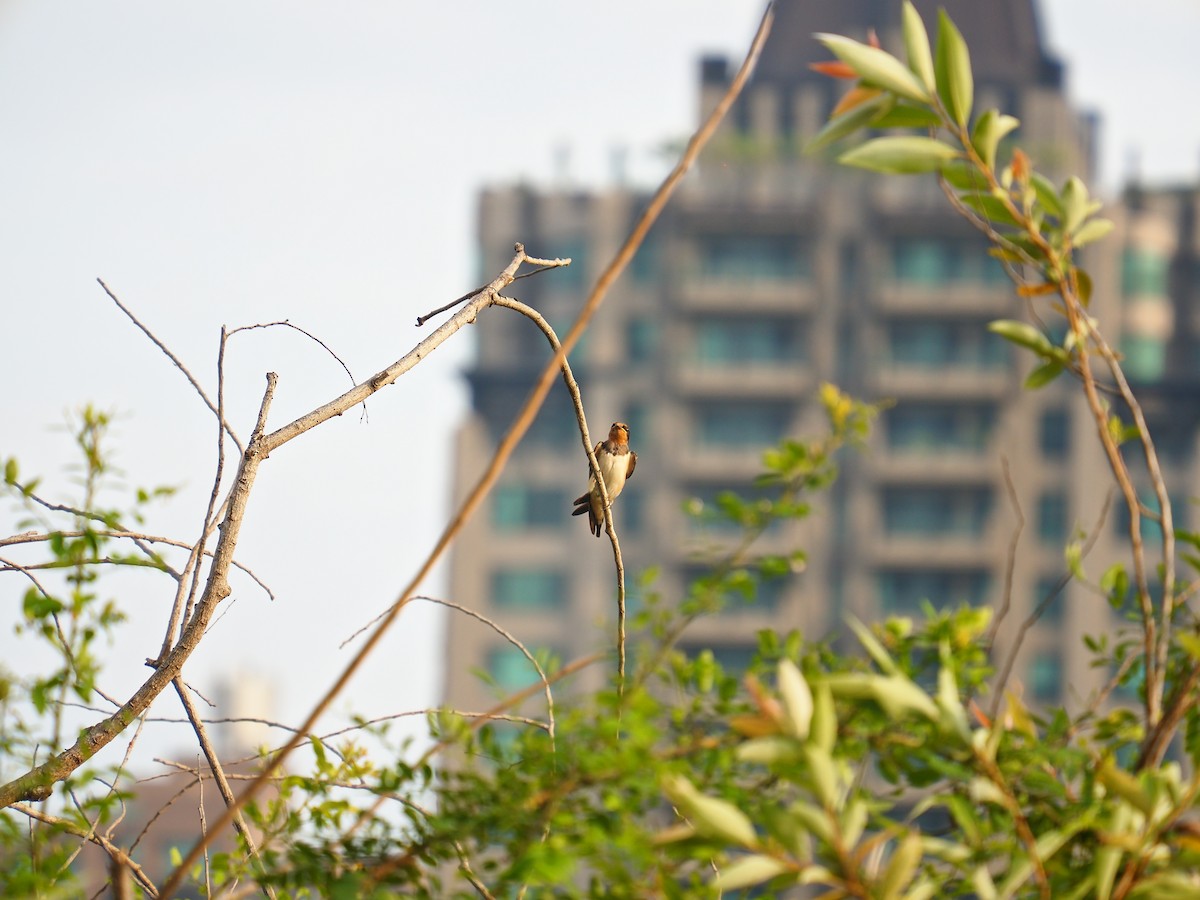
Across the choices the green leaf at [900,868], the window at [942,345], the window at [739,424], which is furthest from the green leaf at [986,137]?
the window at [942,345]

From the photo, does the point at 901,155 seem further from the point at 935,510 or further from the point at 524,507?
the point at 935,510

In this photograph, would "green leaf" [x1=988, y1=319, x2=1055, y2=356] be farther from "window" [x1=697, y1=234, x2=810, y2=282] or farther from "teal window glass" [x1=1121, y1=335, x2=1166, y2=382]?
"teal window glass" [x1=1121, y1=335, x2=1166, y2=382]

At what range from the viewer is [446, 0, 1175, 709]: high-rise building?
34312mm

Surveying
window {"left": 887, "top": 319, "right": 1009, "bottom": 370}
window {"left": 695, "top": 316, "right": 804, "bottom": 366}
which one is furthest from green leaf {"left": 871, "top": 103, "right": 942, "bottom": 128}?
window {"left": 887, "top": 319, "right": 1009, "bottom": 370}

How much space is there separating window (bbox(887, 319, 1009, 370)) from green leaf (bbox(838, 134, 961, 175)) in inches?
1338

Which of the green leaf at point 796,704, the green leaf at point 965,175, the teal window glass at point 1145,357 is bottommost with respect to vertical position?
the teal window glass at point 1145,357

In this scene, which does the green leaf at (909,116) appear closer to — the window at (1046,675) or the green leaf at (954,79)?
the green leaf at (954,79)

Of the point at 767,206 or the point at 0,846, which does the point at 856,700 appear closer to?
the point at 0,846

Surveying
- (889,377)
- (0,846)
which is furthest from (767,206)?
(0,846)

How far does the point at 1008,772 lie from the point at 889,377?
33.6 meters

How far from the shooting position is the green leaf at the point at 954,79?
1.67m

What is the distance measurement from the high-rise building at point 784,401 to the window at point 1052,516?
56 millimetres

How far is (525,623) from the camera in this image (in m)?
34.9

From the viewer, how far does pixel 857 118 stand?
1.72 m
